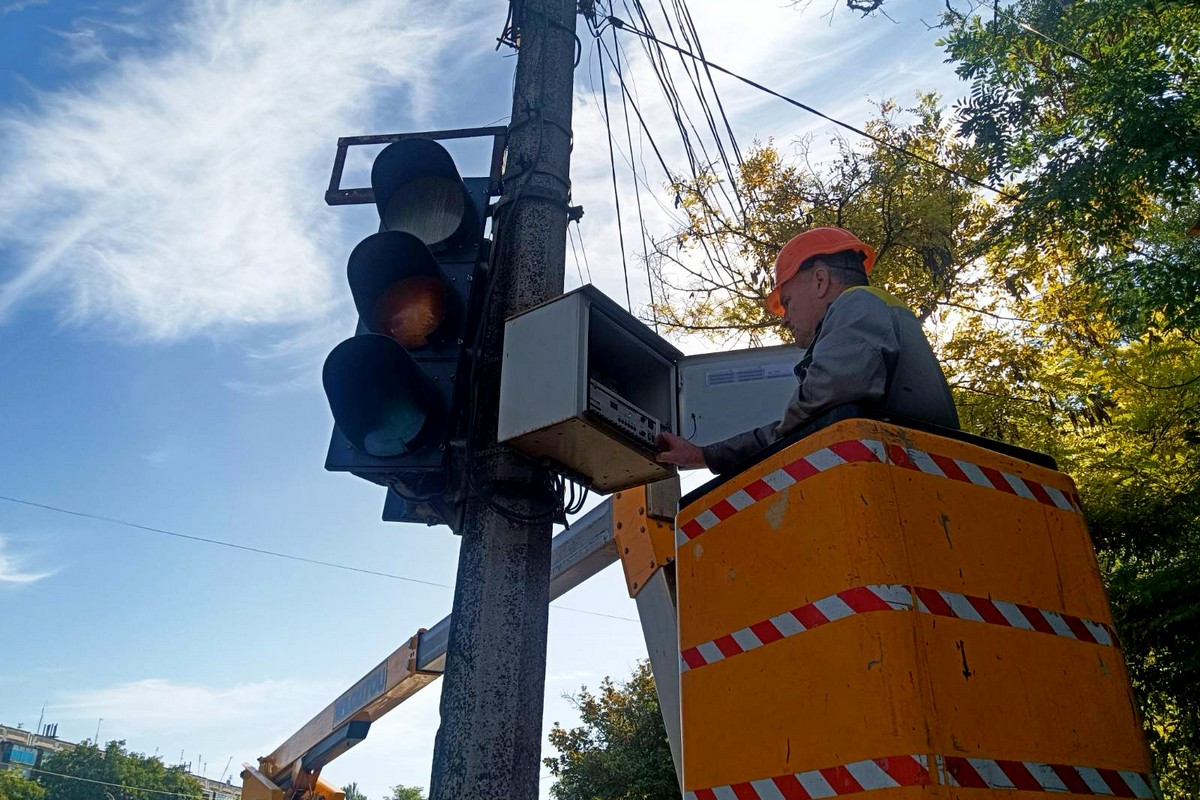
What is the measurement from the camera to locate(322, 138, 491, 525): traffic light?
3.06m

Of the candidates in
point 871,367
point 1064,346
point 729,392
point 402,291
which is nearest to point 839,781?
point 871,367

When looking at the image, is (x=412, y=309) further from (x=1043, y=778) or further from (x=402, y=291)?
(x=1043, y=778)

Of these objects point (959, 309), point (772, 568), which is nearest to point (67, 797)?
point (959, 309)

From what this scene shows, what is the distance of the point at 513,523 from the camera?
293cm

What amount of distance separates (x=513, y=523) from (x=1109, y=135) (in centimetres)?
679

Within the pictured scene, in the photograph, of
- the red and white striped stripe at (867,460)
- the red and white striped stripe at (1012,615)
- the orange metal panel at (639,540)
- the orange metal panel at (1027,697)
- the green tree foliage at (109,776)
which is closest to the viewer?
the orange metal panel at (1027,697)

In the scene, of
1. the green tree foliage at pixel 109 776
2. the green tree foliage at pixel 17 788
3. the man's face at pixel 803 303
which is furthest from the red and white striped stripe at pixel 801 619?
the green tree foliage at pixel 109 776

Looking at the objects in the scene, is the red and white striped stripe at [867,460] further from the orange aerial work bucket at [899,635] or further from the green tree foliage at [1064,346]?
the green tree foliage at [1064,346]

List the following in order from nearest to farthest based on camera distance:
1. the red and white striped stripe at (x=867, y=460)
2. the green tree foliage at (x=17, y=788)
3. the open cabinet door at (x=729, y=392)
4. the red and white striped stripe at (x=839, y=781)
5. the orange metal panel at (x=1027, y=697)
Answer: the red and white striped stripe at (x=839, y=781)
the orange metal panel at (x=1027, y=697)
the red and white striped stripe at (x=867, y=460)
the open cabinet door at (x=729, y=392)
the green tree foliage at (x=17, y=788)

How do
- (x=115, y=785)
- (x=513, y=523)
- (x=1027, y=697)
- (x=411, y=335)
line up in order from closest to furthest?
1. (x=1027, y=697)
2. (x=513, y=523)
3. (x=411, y=335)
4. (x=115, y=785)

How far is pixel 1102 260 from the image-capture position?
806 cm

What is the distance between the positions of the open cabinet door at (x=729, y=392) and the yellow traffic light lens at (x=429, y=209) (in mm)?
1121

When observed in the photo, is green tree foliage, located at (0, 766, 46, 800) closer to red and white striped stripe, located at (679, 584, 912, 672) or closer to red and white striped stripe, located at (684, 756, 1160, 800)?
red and white striped stripe, located at (679, 584, 912, 672)

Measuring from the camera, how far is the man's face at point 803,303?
2980 mm
